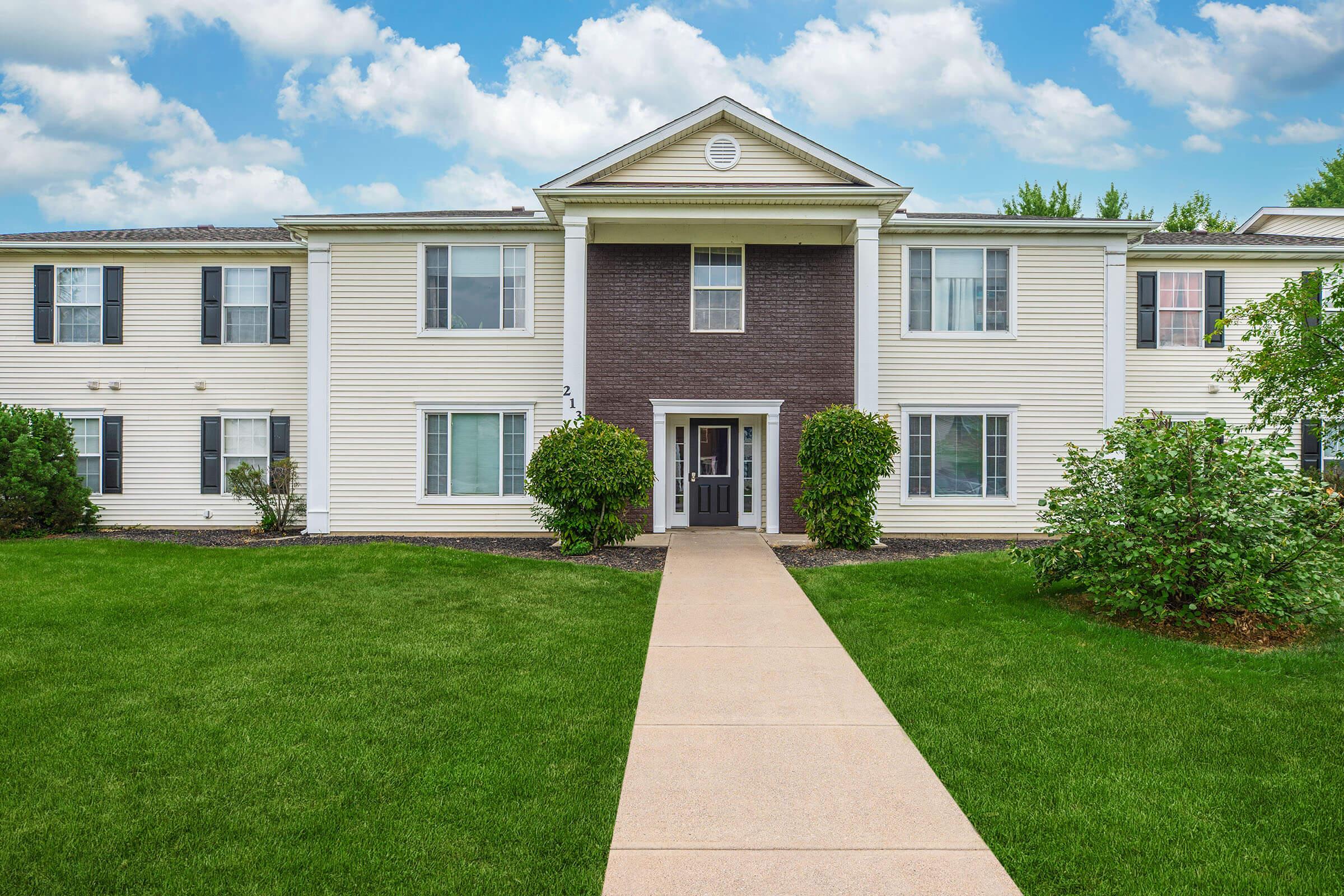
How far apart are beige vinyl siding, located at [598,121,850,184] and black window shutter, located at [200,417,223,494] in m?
9.96

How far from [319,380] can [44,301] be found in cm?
647

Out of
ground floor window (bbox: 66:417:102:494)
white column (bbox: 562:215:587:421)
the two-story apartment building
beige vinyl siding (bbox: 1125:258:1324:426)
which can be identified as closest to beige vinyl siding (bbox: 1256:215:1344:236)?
the two-story apartment building

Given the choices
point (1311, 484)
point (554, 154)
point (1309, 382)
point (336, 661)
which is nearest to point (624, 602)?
point (336, 661)

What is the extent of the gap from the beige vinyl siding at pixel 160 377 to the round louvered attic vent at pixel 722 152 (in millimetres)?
8824

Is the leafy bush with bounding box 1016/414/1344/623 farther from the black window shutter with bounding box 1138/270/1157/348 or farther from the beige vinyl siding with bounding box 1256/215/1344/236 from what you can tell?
the beige vinyl siding with bounding box 1256/215/1344/236

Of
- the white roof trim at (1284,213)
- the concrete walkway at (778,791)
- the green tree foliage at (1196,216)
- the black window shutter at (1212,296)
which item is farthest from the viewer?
the green tree foliage at (1196,216)

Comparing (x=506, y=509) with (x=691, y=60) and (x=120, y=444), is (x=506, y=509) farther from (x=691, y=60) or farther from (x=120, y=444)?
(x=691, y=60)

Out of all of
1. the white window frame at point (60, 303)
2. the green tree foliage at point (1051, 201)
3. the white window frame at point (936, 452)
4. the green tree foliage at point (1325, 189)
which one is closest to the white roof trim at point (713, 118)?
the white window frame at point (936, 452)

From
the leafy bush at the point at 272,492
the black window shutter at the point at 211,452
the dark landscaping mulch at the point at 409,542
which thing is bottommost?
the dark landscaping mulch at the point at 409,542

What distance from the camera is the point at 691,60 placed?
67.2 ft

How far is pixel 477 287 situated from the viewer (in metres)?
14.1

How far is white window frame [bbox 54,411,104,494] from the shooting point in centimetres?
1488

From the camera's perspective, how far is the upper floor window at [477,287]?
14086mm

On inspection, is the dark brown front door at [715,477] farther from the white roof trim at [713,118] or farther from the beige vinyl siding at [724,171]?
the white roof trim at [713,118]
